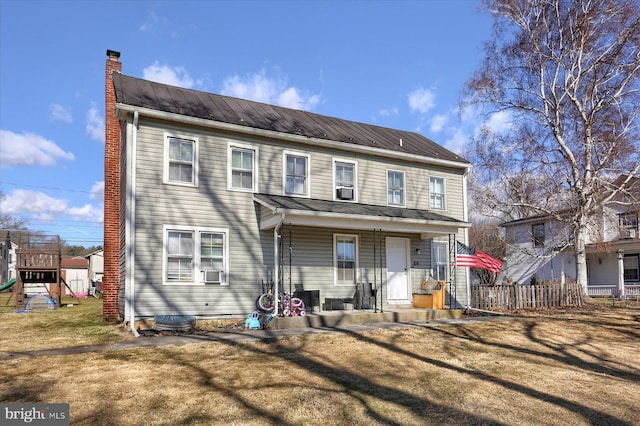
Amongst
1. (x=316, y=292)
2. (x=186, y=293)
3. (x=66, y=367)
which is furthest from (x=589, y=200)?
(x=66, y=367)

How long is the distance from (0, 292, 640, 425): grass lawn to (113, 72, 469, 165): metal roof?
5.91 meters

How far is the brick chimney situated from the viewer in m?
13.9

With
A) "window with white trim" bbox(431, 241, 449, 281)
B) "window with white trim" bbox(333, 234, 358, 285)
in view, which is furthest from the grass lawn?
"window with white trim" bbox(431, 241, 449, 281)

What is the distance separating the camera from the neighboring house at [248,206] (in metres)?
12.4

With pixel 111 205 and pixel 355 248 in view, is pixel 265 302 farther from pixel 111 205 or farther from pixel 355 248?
pixel 111 205

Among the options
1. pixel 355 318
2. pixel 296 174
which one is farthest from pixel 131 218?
pixel 355 318

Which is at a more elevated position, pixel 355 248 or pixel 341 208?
pixel 341 208

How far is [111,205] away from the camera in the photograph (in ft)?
47.1

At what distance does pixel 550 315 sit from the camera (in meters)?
15.6

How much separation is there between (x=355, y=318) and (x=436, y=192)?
654 centimetres

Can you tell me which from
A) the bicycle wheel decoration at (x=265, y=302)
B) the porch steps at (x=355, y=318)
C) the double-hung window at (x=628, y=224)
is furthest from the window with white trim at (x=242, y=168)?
the double-hung window at (x=628, y=224)

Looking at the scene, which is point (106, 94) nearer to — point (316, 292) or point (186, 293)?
point (186, 293)

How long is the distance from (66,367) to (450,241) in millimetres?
12783

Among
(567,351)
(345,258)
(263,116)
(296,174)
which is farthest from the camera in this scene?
(263,116)
